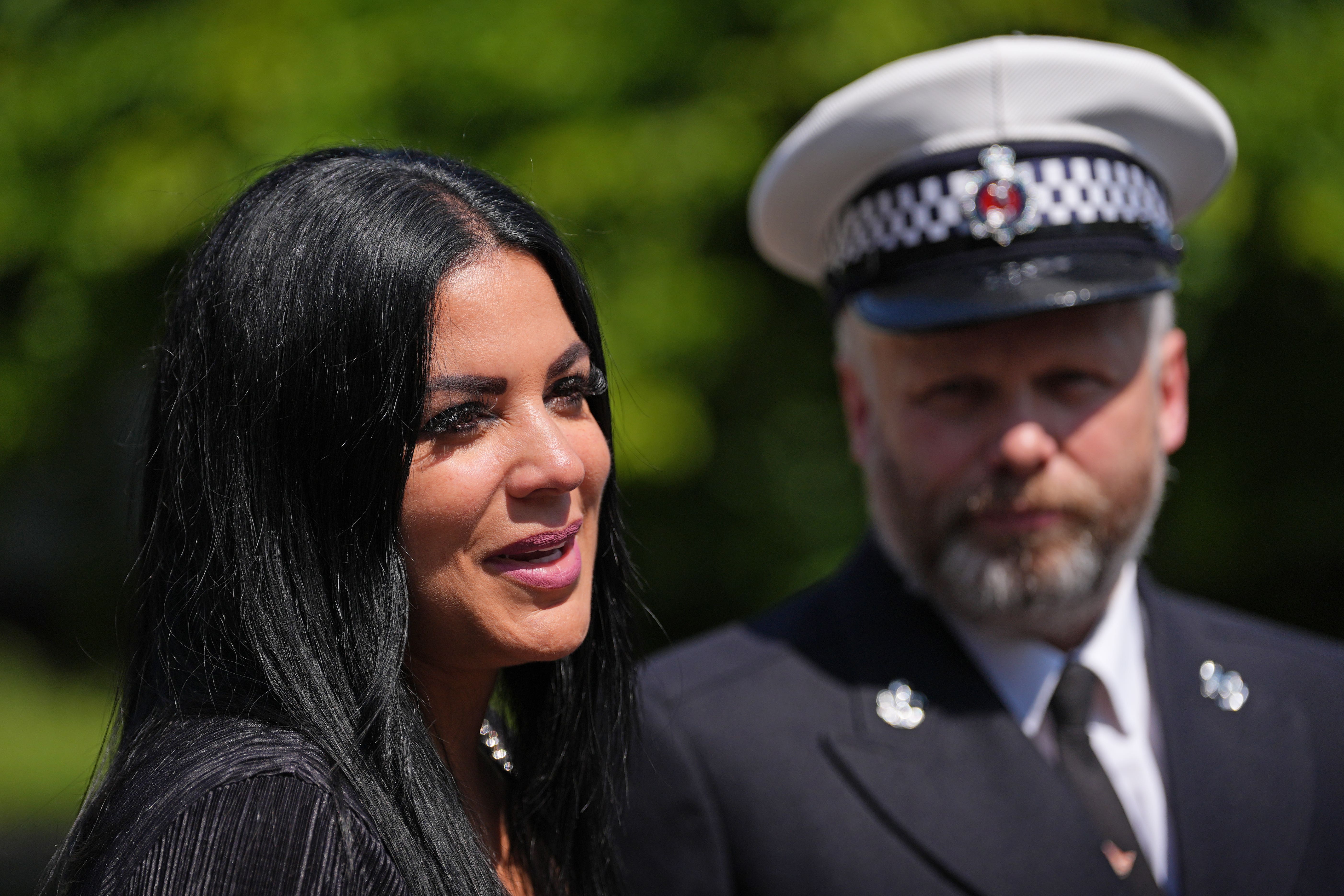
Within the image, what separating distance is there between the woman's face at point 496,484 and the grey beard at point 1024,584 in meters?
0.91

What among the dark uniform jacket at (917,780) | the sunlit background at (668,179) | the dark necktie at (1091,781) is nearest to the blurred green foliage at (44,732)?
the sunlit background at (668,179)

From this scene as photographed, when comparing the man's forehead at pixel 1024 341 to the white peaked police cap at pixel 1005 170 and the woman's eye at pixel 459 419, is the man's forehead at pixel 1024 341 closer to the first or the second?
the white peaked police cap at pixel 1005 170

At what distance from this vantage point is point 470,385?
1.44 m

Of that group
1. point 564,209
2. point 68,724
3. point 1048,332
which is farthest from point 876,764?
point 68,724

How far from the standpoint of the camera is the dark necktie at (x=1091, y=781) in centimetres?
211

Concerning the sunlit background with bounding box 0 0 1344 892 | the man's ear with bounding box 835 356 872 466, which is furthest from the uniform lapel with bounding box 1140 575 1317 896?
the sunlit background with bounding box 0 0 1344 892

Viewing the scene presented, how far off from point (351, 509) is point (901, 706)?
47.4 inches

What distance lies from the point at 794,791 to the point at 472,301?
112 cm

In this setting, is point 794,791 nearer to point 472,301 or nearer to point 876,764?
point 876,764

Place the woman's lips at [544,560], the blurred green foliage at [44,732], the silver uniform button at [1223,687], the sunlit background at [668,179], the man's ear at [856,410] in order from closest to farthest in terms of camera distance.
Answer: the woman's lips at [544,560] < the silver uniform button at [1223,687] < the man's ear at [856,410] < the sunlit background at [668,179] < the blurred green foliage at [44,732]

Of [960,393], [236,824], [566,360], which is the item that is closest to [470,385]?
[566,360]

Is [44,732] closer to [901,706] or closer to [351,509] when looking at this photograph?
[901,706]

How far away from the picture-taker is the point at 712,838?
2154 millimetres

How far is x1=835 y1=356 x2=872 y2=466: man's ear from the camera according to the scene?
8.16 feet
